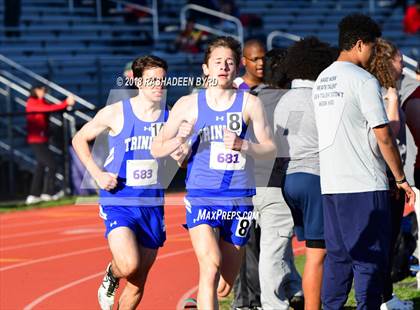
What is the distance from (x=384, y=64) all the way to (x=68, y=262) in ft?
17.2

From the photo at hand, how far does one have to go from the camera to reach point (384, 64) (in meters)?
7.75

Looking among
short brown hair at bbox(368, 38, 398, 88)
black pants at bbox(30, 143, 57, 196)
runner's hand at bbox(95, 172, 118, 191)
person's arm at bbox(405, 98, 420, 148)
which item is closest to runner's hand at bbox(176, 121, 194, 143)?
A: runner's hand at bbox(95, 172, 118, 191)

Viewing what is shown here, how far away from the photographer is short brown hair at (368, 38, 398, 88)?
7.72 metres

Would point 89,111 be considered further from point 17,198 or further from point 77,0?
point 77,0

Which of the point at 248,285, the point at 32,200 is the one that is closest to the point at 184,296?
the point at 248,285

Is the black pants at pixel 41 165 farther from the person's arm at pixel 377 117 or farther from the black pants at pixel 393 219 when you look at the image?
the person's arm at pixel 377 117

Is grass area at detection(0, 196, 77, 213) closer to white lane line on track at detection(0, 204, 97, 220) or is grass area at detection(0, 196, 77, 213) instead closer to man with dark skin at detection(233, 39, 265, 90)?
white lane line on track at detection(0, 204, 97, 220)

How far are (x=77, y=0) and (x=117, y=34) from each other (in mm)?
1419

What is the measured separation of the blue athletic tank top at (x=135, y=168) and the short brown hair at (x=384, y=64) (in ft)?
5.10

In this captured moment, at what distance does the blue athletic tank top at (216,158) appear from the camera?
7.04 m

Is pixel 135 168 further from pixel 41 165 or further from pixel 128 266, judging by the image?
pixel 41 165

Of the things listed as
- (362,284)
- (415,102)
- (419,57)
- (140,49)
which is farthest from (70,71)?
(362,284)

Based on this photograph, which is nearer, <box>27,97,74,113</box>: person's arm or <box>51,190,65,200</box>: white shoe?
<box>27,97,74,113</box>: person's arm

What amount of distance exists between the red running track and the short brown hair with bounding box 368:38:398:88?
8.30 ft
